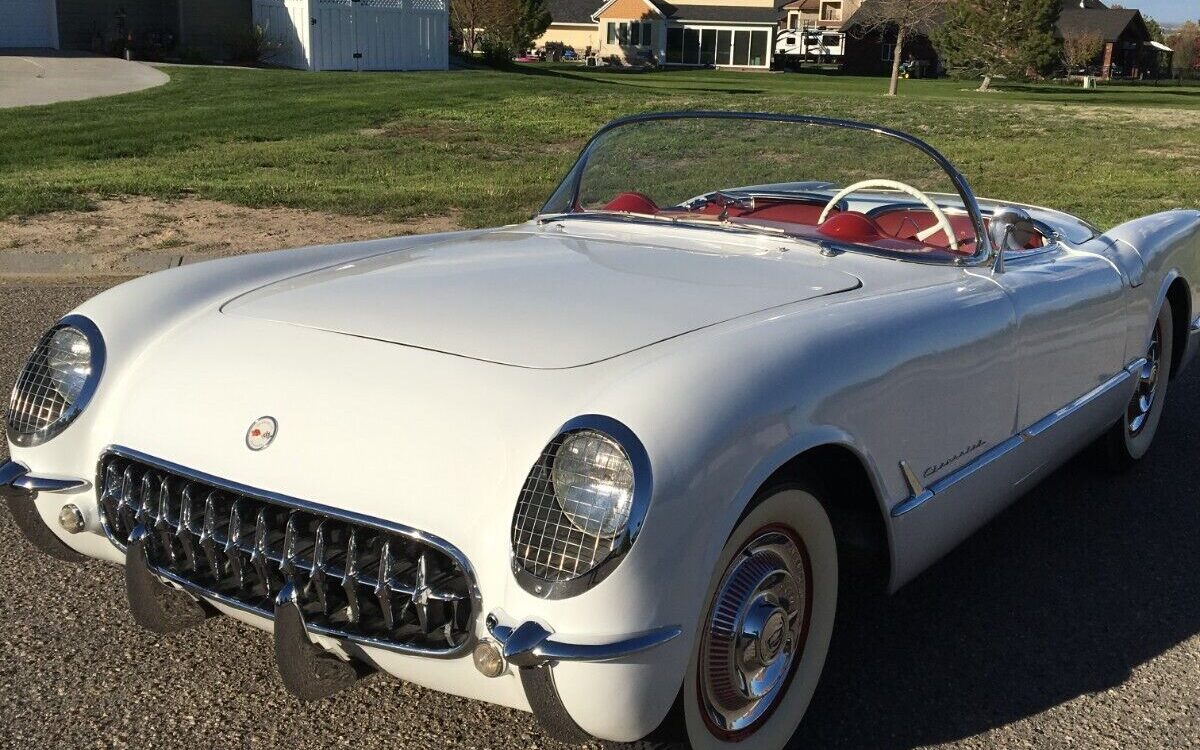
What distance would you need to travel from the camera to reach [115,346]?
111 inches

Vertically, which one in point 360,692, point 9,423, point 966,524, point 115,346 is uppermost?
point 115,346

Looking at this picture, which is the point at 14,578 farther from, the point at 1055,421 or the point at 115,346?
the point at 1055,421

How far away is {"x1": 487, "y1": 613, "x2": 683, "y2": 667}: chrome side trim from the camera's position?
2023 mm

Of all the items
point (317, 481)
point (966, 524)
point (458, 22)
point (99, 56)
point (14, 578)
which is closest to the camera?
point (317, 481)

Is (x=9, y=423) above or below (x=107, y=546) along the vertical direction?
above

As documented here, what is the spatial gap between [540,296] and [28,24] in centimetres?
2995

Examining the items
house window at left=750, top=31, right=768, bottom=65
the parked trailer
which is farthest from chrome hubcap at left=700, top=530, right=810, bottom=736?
the parked trailer

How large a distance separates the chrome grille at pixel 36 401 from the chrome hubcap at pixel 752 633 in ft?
4.97

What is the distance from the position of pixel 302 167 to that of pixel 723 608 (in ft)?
37.9

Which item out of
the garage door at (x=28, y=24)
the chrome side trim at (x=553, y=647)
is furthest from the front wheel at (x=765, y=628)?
the garage door at (x=28, y=24)

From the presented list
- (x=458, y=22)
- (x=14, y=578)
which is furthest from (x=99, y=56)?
(x=14, y=578)

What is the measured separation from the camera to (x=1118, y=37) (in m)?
70.0

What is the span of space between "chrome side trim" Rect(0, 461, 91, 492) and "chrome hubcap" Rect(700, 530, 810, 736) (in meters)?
1.40

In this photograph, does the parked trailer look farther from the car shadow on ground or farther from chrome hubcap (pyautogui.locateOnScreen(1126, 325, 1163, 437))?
the car shadow on ground
